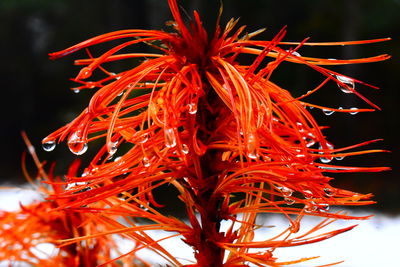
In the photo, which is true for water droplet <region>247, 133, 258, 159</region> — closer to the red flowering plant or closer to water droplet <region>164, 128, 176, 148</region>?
water droplet <region>164, 128, 176, 148</region>

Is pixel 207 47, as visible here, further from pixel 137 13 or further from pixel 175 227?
pixel 137 13

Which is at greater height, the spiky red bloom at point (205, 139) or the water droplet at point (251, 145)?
the spiky red bloom at point (205, 139)

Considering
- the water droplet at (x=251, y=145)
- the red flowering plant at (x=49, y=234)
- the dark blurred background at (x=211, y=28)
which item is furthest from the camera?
the dark blurred background at (x=211, y=28)

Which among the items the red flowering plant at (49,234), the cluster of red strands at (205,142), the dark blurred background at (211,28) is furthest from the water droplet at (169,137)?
the dark blurred background at (211,28)

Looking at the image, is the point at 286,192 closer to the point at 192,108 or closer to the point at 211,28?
the point at 192,108

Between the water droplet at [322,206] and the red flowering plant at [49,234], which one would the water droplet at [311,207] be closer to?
the water droplet at [322,206]
